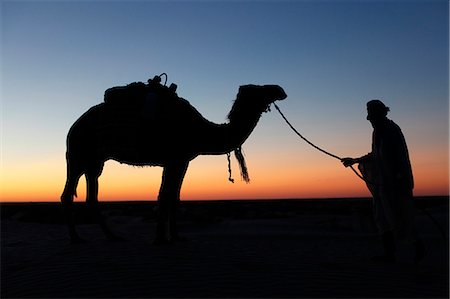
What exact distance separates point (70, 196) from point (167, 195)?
2.10 m

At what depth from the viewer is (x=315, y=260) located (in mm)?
6977

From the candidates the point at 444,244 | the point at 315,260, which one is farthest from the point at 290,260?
the point at 444,244

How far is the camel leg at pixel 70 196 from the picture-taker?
827 centimetres

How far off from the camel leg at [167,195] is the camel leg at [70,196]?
1799 millimetres

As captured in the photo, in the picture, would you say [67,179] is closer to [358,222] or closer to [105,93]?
[105,93]

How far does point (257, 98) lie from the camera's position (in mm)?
7473

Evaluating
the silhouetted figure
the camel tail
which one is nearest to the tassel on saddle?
the camel tail

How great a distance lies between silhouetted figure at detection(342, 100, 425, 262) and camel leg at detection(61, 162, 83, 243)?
5.30 metres

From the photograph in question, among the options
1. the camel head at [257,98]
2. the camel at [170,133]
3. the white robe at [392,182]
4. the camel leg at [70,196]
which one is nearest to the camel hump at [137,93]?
the camel at [170,133]

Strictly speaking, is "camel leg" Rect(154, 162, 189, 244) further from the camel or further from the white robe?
the white robe

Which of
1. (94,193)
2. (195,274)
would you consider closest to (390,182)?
(195,274)

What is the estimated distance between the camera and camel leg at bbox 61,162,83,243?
8.27m

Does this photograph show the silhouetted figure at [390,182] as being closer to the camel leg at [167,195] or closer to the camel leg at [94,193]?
the camel leg at [167,195]

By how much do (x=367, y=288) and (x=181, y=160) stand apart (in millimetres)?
3774
